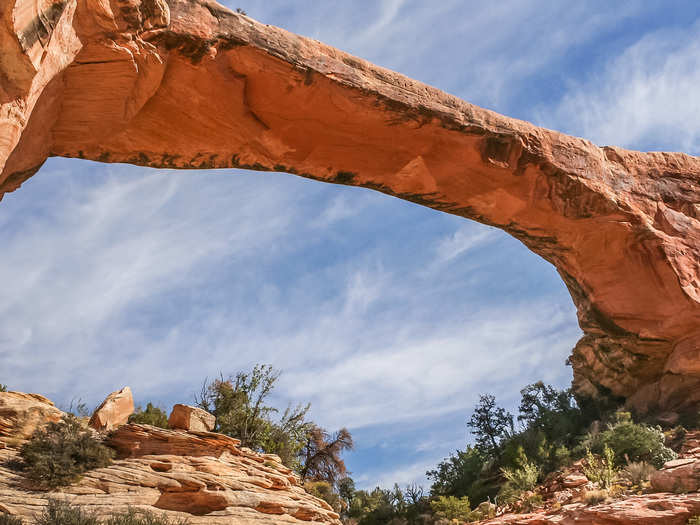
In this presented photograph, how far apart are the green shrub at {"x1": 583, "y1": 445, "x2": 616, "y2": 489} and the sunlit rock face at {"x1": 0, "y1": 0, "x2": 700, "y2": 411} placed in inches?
118

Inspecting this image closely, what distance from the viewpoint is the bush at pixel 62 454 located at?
7.77m

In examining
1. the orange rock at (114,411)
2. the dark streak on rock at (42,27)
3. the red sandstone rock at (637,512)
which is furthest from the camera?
the orange rock at (114,411)

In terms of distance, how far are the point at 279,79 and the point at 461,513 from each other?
9.22 m

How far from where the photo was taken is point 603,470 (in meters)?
9.06

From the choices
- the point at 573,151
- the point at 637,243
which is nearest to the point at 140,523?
the point at 573,151

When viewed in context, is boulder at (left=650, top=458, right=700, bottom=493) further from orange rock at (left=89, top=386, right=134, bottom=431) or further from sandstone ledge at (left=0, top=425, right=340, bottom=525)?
orange rock at (left=89, top=386, right=134, bottom=431)

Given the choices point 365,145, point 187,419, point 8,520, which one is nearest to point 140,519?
point 8,520

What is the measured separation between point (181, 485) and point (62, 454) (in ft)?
6.08

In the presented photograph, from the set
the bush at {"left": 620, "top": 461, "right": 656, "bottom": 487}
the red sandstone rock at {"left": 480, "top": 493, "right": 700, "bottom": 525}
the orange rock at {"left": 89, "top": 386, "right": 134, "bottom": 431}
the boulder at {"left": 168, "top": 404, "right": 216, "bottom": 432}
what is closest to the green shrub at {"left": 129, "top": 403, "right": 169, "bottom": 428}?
→ the orange rock at {"left": 89, "top": 386, "right": 134, "bottom": 431}

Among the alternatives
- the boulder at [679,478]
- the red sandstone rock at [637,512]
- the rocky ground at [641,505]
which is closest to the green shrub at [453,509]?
the rocky ground at [641,505]

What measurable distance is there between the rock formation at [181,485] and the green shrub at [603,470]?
480 cm

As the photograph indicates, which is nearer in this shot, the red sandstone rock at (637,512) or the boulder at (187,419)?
the red sandstone rock at (637,512)

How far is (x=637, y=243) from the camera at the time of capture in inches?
447

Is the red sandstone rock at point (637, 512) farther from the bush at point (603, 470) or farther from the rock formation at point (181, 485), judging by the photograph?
the rock formation at point (181, 485)
